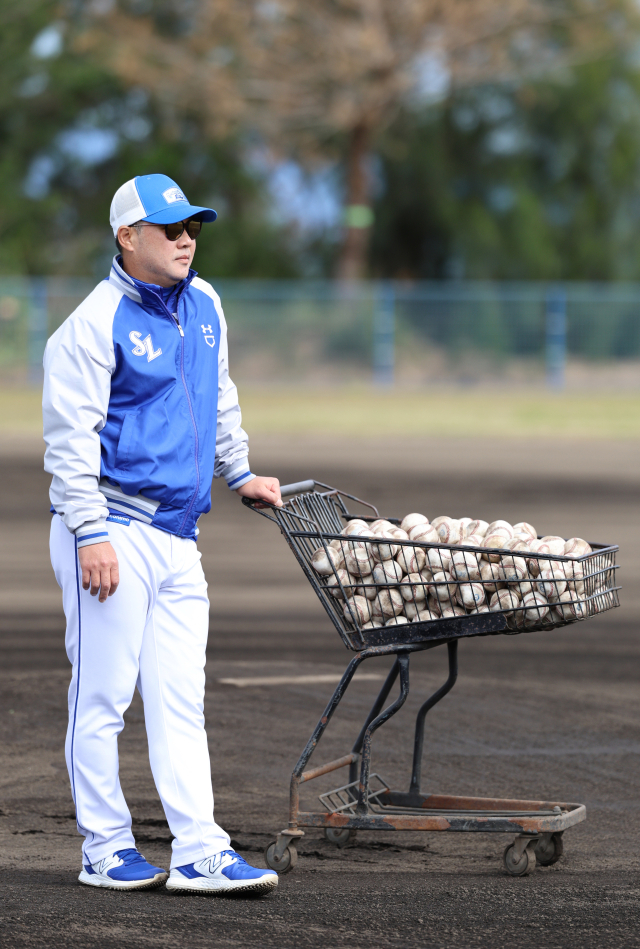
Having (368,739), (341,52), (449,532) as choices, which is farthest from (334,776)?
(341,52)

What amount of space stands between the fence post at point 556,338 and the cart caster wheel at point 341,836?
30.8 metres

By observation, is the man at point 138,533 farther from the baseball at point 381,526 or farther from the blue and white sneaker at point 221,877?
the baseball at point 381,526

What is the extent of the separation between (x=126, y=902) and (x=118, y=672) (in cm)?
71

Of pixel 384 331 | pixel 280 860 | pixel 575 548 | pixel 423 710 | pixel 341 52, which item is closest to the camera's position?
pixel 575 548

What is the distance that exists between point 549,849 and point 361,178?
35.4 metres

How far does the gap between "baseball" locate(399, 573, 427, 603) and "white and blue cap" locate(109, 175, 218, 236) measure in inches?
54.0

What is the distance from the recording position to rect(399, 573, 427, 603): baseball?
483 cm

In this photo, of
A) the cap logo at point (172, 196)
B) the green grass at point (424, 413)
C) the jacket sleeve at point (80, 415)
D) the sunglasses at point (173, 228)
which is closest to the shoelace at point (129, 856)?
the jacket sleeve at point (80, 415)

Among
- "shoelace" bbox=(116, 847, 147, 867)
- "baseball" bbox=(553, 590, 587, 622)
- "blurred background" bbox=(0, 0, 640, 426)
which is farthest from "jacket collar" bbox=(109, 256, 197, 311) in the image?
"blurred background" bbox=(0, 0, 640, 426)

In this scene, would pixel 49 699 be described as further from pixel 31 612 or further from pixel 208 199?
pixel 208 199

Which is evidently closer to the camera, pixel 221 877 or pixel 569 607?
pixel 221 877

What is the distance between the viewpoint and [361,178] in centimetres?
3912

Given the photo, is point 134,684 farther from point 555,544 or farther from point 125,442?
point 555,544

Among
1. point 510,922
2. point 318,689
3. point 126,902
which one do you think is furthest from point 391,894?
point 318,689
